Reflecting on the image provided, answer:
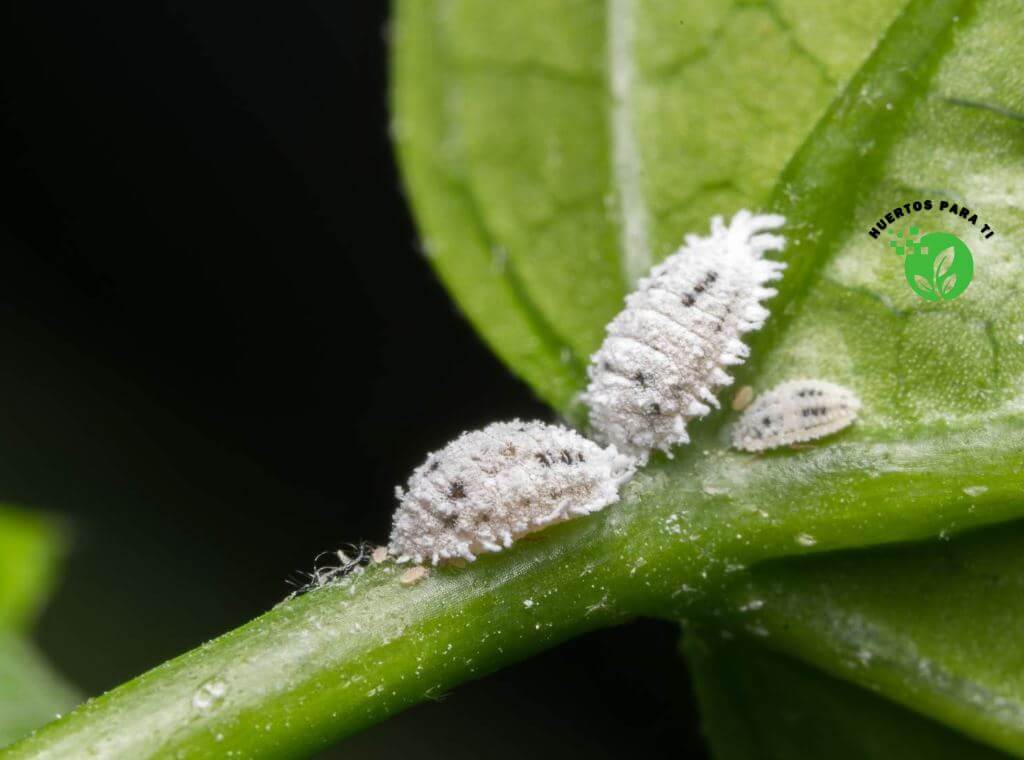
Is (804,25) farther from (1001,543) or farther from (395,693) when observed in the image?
(395,693)

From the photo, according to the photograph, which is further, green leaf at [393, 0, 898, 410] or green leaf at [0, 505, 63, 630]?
green leaf at [0, 505, 63, 630]

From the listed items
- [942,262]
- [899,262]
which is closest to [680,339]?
[899,262]

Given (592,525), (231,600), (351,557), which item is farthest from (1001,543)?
(231,600)

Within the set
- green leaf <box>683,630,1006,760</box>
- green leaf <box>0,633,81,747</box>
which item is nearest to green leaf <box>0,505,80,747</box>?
green leaf <box>0,633,81,747</box>

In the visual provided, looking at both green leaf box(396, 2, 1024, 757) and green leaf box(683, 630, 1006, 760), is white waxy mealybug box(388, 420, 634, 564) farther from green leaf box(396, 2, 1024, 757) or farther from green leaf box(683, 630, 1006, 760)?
green leaf box(683, 630, 1006, 760)

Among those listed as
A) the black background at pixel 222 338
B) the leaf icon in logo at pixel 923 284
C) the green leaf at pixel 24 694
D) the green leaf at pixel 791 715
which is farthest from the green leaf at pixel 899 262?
the black background at pixel 222 338

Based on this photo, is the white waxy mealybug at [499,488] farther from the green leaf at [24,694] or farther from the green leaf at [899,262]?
the green leaf at [24,694]
